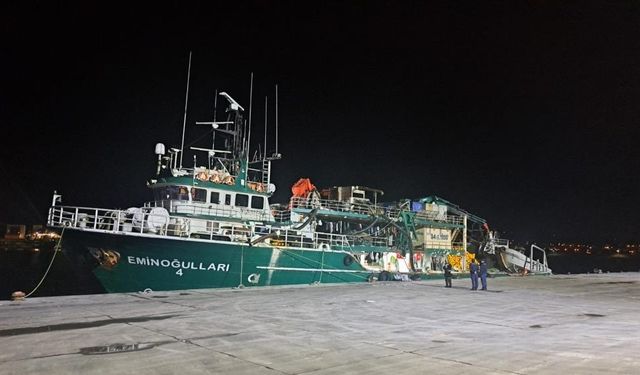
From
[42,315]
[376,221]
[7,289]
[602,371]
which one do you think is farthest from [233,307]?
[7,289]

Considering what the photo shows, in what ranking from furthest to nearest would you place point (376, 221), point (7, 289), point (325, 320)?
1. point (7, 289)
2. point (376, 221)
3. point (325, 320)

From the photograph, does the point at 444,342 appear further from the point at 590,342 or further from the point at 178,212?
the point at 178,212

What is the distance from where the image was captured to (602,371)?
20.4 feet

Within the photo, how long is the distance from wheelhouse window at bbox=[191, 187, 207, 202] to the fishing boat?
5 cm

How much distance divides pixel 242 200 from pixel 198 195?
7.31 feet

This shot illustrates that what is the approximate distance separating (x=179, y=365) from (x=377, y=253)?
850 inches

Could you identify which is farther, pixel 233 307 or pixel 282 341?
pixel 233 307

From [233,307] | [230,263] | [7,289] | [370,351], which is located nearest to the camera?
[370,351]

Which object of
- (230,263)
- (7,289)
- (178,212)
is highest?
(178,212)

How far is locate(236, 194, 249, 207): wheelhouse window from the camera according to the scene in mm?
22500

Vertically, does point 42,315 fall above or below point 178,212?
below

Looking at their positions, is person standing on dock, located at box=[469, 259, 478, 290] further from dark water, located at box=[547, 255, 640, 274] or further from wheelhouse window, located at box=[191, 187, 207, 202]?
dark water, located at box=[547, 255, 640, 274]

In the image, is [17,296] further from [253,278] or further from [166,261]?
[253,278]

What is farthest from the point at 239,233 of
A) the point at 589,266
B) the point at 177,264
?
the point at 589,266
